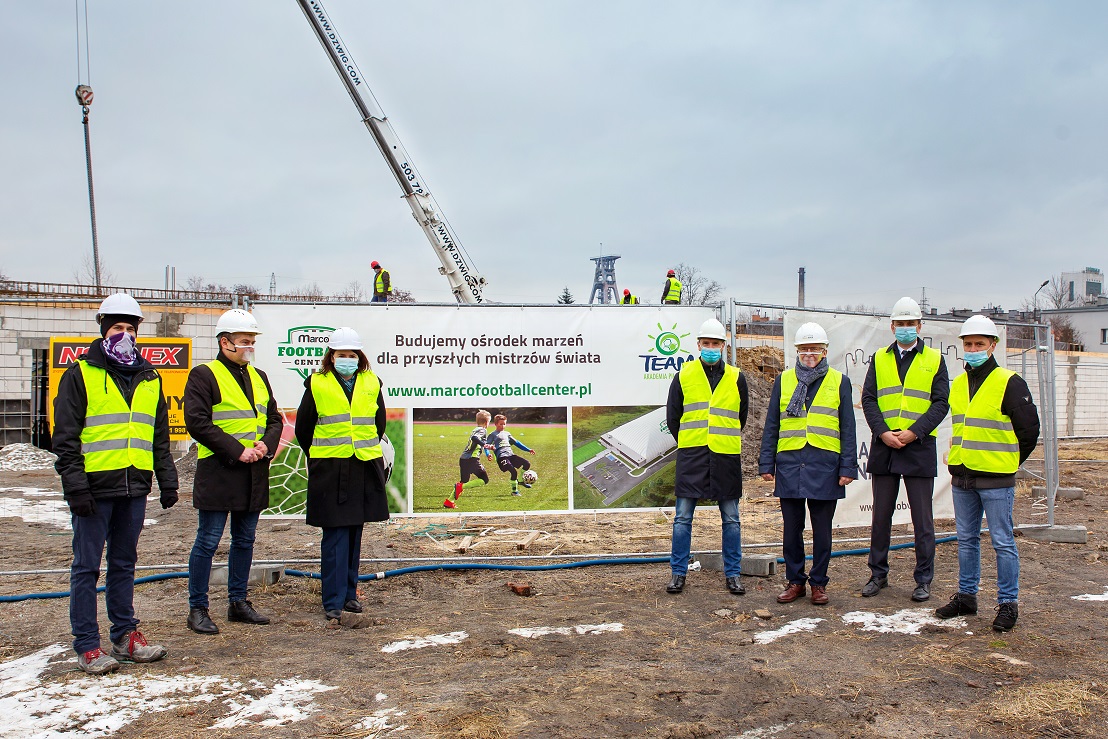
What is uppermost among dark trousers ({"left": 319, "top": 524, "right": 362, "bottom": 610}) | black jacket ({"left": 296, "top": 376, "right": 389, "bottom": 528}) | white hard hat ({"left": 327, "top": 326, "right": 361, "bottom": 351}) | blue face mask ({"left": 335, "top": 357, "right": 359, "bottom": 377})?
white hard hat ({"left": 327, "top": 326, "right": 361, "bottom": 351})

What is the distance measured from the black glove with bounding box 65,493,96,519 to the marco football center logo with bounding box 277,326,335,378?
9.57 feet

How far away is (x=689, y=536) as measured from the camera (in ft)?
22.4

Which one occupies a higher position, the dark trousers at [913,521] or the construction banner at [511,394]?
the construction banner at [511,394]

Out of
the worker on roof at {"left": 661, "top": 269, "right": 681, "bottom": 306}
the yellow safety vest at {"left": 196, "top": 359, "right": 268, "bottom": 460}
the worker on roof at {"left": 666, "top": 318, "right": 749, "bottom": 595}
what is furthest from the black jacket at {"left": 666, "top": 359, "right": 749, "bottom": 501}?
the worker on roof at {"left": 661, "top": 269, "right": 681, "bottom": 306}

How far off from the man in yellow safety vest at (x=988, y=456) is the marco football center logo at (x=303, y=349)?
528 cm

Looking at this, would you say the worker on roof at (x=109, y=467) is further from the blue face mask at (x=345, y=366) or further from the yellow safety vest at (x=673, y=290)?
the yellow safety vest at (x=673, y=290)

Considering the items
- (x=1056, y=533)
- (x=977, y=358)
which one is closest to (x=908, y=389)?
(x=977, y=358)

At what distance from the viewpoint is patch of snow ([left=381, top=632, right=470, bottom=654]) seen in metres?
5.38

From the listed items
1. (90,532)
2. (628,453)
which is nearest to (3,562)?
(90,532)

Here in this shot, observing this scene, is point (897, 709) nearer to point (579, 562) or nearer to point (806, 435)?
point (806, 435)

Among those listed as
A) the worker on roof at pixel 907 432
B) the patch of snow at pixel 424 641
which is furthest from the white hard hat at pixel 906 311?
the patch of snow at pixel 424 641

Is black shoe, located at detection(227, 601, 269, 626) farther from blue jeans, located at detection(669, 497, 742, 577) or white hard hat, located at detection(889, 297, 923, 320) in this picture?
white hard hat, located at detection(889, 297, 923, 320)

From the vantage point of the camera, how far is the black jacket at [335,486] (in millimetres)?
5996

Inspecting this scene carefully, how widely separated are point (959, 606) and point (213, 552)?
5289mm
